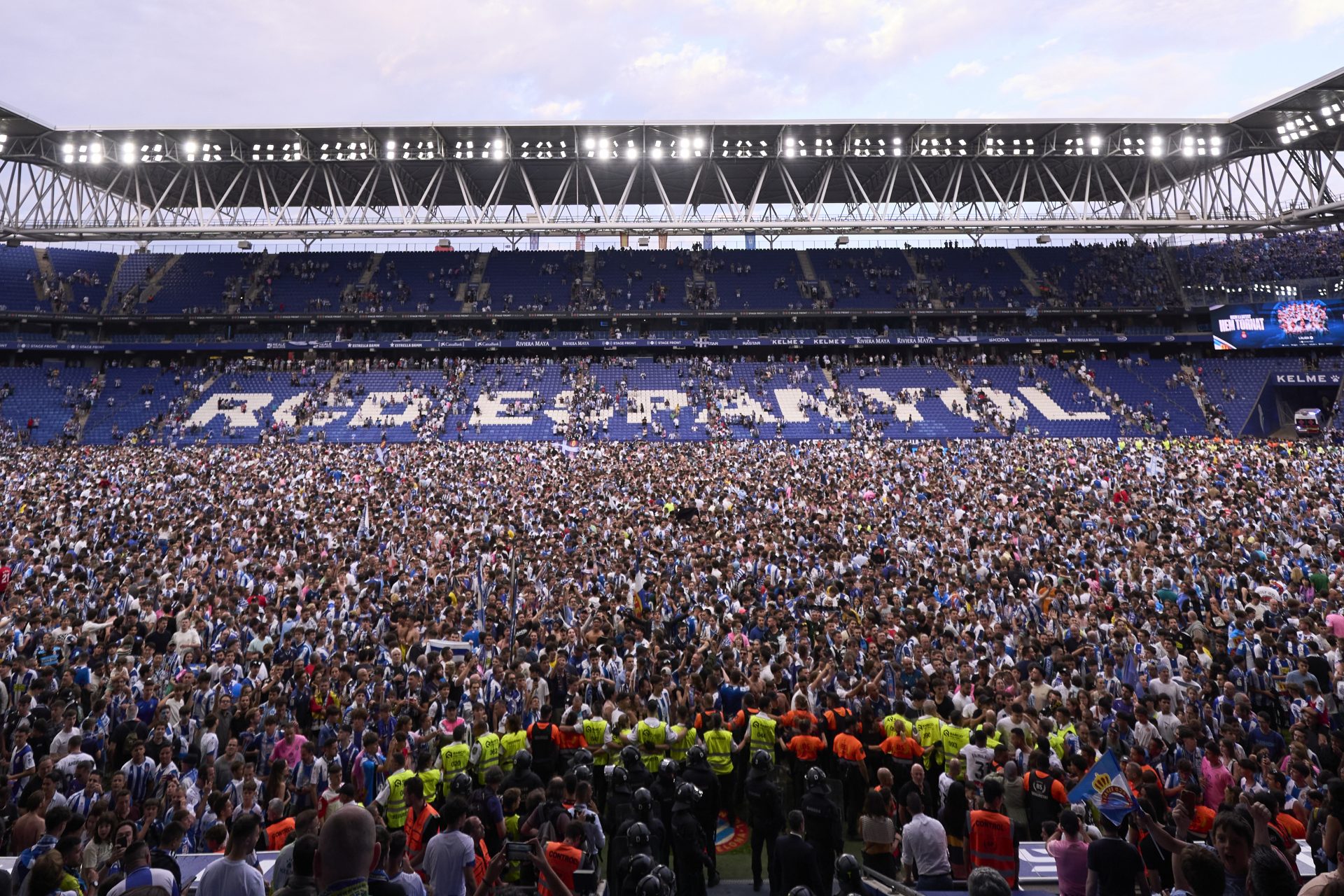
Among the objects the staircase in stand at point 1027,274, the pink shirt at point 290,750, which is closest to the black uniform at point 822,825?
the pink shirt at point 290,750

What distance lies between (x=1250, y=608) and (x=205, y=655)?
15350 millimetres

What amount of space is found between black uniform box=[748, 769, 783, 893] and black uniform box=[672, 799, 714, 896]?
28.5 inches

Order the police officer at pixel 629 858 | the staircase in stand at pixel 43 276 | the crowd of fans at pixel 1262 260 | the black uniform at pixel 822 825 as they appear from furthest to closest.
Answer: the crowd of fans at pixel 1262 260
the staircase in stand at pixel 43 276
the black uniform at pixel 822 825
the police officer at pixel 629 858

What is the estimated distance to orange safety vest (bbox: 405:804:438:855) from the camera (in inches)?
218

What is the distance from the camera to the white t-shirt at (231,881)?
13.6ft

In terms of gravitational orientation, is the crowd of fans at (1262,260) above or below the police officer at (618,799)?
above

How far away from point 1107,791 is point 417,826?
5.40 meters

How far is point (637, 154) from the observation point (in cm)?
3862

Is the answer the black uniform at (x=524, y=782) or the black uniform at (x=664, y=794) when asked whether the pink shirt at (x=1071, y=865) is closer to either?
the black uniform at (x=664, y=794)

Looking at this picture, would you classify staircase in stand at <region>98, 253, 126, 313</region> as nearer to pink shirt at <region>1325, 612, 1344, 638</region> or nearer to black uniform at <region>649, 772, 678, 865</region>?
black uniform at <region>649, 772, 678, 865</region>

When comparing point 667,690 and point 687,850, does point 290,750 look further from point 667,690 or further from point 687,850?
point 687,850

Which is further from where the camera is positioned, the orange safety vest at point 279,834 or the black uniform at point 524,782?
the black uniform at point 524,782

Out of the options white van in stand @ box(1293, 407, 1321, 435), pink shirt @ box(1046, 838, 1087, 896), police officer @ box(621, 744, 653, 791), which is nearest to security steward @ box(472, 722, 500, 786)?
police officer @ box(621, 744, 653, 791)

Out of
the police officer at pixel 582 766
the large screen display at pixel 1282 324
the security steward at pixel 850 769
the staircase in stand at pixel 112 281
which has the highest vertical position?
the staircase in stand at pixel 112 281
